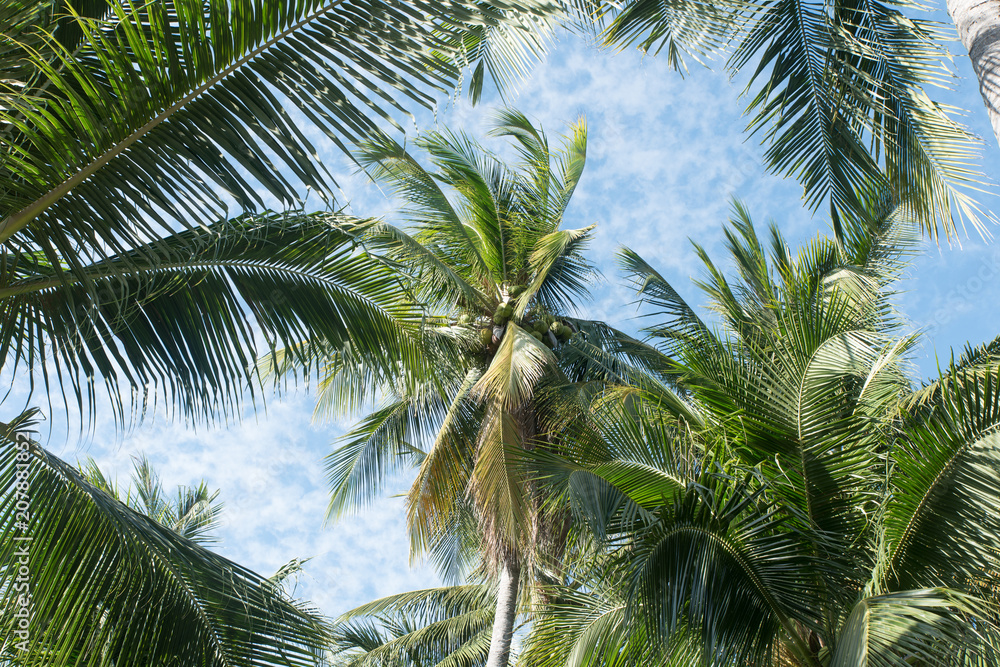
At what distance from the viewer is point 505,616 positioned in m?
8.84

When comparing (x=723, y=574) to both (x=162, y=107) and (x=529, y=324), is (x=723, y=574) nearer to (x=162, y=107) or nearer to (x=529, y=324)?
(x=162, y=107)

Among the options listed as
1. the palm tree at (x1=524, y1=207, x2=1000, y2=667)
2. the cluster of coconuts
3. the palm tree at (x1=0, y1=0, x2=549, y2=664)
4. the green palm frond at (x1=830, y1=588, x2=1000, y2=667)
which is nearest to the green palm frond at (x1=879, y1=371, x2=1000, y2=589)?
the palm tree at (x1=524, y1=207, x2=1000, y2=667)

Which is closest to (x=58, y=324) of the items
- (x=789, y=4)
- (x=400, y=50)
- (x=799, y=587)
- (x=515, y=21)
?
(x=400, y=50)

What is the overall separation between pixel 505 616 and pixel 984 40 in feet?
24.1

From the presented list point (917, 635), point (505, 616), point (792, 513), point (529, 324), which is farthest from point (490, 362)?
point (917, 635)

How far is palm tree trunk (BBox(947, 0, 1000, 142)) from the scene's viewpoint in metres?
3.44

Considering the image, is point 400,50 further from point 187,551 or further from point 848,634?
point 848,634

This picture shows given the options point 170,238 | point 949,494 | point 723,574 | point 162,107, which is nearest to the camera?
point 162,107

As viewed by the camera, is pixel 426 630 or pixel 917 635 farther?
pixel 426 630

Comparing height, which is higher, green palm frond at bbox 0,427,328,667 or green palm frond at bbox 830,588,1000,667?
green palm frond at bbox 0,427,328,667

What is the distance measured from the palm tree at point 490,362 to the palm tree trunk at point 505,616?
1 cm

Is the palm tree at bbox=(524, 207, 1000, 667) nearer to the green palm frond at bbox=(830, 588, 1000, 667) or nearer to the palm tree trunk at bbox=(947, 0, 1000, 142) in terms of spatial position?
the green palm frond at bbox=(830, 588, 1000, 667)

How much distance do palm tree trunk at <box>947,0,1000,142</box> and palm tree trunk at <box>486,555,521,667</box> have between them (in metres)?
6.24

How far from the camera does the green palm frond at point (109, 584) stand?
10.7 ft
